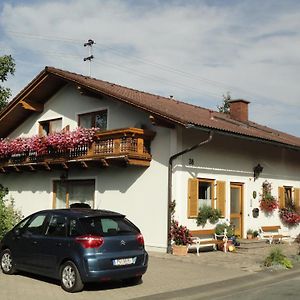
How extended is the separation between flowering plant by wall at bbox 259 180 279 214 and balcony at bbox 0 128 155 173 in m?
5.44

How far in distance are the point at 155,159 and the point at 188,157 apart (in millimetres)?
1006

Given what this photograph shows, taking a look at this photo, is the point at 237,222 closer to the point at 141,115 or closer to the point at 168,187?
the point at 168,187

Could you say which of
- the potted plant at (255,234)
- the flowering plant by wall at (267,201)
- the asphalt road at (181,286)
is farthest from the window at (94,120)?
the asphalt road at (181,286)

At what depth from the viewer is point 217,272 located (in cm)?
1117

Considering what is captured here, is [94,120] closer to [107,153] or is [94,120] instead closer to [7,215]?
[107,153]

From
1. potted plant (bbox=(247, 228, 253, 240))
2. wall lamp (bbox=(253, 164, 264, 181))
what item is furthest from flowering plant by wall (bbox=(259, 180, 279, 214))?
potted plant (bbox=(247, 228, 253, 240))

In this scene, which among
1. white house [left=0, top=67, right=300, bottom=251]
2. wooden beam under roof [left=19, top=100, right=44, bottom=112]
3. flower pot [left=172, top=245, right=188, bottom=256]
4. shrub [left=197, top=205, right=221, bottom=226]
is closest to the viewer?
flower pot [left=172, top=245, right=188, bottom=256]

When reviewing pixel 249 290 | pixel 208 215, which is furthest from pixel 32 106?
pixel 249 290

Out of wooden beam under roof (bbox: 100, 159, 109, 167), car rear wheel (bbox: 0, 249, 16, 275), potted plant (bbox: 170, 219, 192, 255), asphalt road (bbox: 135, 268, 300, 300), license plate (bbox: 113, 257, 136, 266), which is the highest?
wooden beam under roof (bbox: 100, 159, 109, 167)

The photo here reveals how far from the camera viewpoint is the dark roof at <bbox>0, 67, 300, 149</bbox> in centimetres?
1481

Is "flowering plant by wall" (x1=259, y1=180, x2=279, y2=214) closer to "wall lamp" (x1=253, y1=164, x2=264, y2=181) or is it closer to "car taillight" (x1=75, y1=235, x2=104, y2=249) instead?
"wall lamp" (x1=253, y1=164, x2=264, y2=181)

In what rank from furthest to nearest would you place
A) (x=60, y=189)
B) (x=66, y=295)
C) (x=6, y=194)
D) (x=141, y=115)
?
(x=6, y=194), (x=60, y=189), (x=141, y=115), (x=66, y=295)

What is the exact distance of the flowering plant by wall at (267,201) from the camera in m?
18.3

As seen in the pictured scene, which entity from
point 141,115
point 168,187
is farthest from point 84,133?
point 168,187
